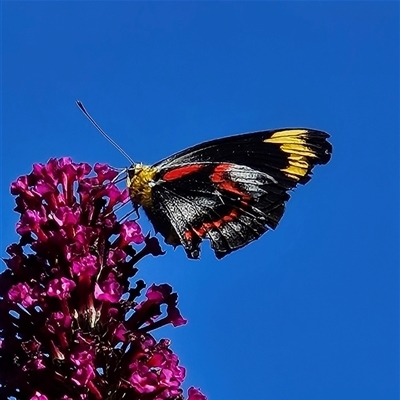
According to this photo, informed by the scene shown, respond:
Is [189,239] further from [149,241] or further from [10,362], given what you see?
[10,362]

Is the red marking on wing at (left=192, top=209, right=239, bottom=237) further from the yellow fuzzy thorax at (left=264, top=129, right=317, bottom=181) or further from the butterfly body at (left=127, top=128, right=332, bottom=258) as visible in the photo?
the yellow fuzzy thorax at (left=264, top=129, right=317, bottom=181)

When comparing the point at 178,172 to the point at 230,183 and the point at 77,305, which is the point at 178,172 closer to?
the point at 230,183

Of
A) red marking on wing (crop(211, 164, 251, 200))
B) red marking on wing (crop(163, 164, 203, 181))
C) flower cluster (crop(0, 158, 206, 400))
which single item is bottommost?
flower cluster (crop(0, 158, 206, 400))

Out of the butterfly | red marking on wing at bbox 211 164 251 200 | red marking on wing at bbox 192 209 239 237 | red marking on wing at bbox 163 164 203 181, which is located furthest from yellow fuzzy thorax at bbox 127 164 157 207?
red marking on wing at bbox 211 164 251 200

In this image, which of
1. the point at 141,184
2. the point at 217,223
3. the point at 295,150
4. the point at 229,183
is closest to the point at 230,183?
the point at 229,183

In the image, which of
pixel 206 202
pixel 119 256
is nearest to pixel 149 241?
pixel 119 256

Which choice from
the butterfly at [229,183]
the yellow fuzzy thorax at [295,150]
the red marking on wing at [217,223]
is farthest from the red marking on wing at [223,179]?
the yellow fuzzy thorax at [295,150]
